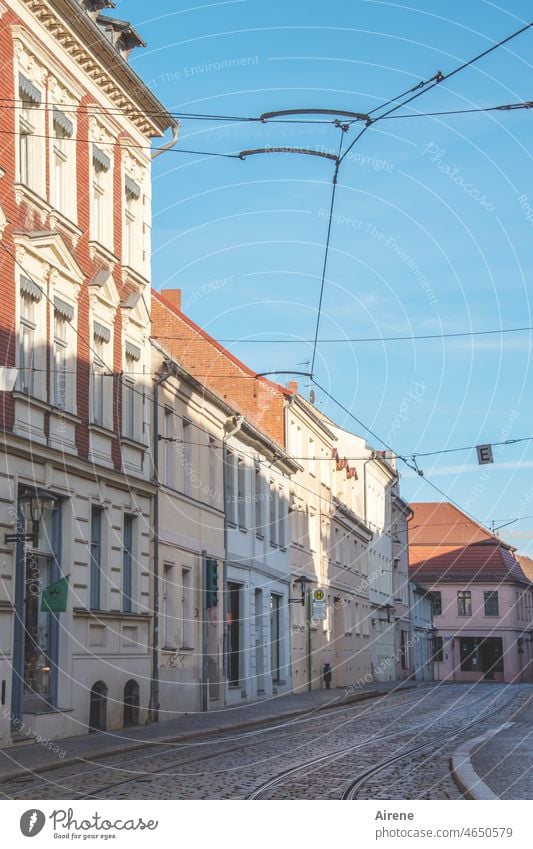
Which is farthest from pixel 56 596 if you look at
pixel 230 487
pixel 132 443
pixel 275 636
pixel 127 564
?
pixel 275 636

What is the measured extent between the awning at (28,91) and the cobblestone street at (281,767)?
1083cm

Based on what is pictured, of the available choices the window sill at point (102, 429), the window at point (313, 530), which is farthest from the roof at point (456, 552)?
the window sill at point (102, 429)

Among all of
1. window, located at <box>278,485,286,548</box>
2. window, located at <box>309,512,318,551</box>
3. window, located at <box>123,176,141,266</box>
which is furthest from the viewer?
window, located at <box>309,512,318,551</box>

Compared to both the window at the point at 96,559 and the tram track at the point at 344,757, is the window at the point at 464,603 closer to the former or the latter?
the tram track at the point at 344,757

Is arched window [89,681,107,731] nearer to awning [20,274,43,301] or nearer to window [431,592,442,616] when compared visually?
awning [20,274,43,301]

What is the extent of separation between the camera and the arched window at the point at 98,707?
922 inches

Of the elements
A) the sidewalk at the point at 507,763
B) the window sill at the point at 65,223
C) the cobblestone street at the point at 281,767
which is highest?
the window sill at the point at 65,223

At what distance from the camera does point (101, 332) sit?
24875 millimetres

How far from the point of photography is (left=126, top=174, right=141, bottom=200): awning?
2727cm

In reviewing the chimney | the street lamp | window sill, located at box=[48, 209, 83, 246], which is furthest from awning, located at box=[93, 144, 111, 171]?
the chimney

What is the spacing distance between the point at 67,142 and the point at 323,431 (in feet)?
92.2

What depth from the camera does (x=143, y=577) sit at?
2656cm

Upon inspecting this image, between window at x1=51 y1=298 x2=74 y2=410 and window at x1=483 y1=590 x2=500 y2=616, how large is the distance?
2897 inches

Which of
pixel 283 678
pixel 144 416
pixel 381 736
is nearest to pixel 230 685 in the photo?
pixel 283 678
